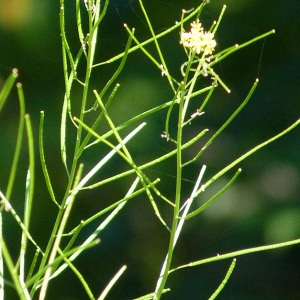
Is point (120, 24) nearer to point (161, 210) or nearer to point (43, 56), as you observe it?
point (43, 56)

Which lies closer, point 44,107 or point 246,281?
point 44,107

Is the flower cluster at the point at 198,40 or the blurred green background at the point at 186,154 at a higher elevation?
the flower cluster at the point at 198,40

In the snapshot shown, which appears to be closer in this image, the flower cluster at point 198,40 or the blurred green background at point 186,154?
the flower cluster at point 198,40

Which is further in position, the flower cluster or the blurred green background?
the blurred green background

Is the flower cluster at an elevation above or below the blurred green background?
above

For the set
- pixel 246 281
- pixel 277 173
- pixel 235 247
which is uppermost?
pixel 277 173

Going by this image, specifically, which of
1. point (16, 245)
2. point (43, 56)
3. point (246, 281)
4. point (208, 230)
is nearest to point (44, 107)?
point (43, 56)

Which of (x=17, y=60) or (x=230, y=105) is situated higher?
(x=17, y=60)

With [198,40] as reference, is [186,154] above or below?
below
